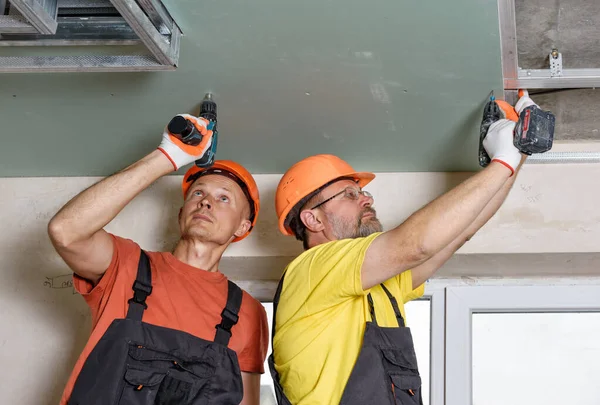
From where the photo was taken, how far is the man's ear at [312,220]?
7.08ft

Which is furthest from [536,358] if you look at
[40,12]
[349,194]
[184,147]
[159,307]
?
[40,12]

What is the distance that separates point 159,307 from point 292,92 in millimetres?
740

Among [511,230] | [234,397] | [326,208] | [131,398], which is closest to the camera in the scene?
[131,398]

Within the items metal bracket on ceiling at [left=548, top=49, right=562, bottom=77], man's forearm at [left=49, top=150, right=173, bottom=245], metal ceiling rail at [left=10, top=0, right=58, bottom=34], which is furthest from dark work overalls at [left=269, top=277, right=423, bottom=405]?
metal ceiling rail at [left=10, top=0, right=58, bottom=34]

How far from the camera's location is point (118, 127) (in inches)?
93.4

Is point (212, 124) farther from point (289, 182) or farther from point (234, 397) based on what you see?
point (234, 397)

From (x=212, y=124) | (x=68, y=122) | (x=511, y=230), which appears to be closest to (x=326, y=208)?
(x=212, y=124)

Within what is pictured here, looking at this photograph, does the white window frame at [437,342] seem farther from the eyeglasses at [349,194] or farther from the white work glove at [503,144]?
the white work glove at [503,144]

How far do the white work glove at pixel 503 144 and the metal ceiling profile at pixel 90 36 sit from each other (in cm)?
89

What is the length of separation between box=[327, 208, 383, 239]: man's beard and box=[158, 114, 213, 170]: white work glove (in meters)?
0.44

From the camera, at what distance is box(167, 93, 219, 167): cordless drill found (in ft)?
6.40

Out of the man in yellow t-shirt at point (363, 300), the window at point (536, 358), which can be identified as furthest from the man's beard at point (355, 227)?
the window at point (536, 358)

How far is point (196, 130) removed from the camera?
2.02 metres

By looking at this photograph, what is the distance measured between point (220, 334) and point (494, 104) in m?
1.05
